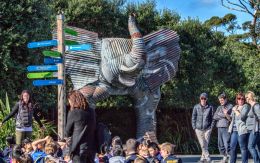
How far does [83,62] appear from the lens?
55.4ft

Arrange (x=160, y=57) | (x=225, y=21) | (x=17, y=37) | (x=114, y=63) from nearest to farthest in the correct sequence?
(x=17, y=37)
(x=114, y=63)
(x=160, y=57)
(x=225, y=21)

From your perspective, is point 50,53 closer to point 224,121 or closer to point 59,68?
point 59,68

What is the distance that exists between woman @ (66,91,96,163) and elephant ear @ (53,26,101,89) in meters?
8.15

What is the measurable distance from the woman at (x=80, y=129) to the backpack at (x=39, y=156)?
20.8 inches

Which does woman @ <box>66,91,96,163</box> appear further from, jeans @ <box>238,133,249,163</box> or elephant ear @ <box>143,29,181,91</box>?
elephant ear @ <box>143,29,181,91</box>

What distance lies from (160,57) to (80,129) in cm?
1010

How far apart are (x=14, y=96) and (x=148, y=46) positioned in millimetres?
4414

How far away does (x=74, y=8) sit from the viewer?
2189cm

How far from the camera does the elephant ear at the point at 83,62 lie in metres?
16.8

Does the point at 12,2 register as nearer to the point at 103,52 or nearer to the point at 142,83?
the point at 103,52

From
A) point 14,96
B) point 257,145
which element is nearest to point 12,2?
point 14,96

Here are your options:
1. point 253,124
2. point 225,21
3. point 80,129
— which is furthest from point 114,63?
point 225,21

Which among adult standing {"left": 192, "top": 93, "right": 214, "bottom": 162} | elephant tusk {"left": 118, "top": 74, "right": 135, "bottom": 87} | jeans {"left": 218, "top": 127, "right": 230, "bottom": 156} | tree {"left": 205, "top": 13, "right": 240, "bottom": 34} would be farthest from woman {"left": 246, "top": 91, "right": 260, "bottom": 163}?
tree {"left": 205, "top": 13, "right": 240, "bottom": 34}

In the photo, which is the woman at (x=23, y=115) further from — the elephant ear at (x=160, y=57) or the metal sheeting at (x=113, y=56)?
the elephant ear at (x=160, y=57)
